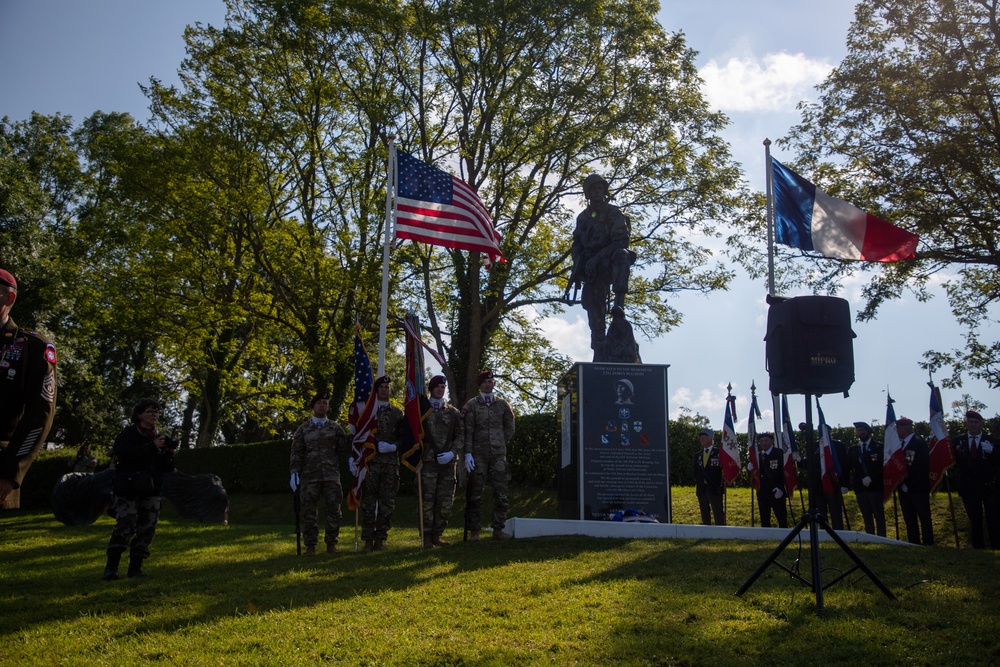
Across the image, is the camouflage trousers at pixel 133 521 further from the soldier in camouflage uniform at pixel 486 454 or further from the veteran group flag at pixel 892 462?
the veteran group flag at pixel 892 462

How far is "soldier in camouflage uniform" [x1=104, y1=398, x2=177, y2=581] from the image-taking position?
855 centimetres

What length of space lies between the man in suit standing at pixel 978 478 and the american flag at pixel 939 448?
171 millimetres

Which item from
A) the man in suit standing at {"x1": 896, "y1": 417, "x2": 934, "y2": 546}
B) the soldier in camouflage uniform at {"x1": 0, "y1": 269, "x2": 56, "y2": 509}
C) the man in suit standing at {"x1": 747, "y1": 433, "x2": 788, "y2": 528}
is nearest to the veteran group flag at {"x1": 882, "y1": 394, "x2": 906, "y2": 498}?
the man in suit standing at {"x1": 896, "y1": 417, "x2": 934, "y2": 546}

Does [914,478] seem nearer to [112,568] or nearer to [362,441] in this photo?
[362,441]

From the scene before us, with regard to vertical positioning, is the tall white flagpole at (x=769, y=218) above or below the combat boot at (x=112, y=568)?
above

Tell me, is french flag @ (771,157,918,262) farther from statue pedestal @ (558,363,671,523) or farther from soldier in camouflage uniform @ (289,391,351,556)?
soldier in camouflage uniform @ (289,391,351,556)

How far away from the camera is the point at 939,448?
12461 mm

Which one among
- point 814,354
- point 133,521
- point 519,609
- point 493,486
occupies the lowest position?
point 519,609

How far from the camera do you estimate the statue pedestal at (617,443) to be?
1149 cm

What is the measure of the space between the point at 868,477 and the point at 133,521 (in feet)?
35.5

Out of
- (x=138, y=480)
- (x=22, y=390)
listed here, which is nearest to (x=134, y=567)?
(x=138, y=480)

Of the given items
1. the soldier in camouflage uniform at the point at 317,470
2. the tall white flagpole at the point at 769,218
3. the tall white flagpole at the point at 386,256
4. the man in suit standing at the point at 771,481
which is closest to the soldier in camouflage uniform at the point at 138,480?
the soldier in camouflage uniform at the point at 317,470

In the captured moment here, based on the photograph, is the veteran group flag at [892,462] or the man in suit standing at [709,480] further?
the man in suit standing at [709,480]

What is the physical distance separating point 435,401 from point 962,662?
24.3 ft
